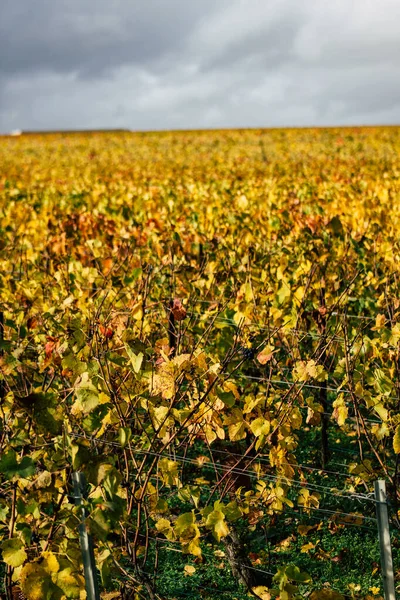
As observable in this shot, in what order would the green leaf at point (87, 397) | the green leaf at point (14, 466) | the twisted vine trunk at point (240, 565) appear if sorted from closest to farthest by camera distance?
1. the green leaf at point (14, 466)
2. the green leaf at point (87, 397)
3. the twisted vine trunk at point (240, 565)

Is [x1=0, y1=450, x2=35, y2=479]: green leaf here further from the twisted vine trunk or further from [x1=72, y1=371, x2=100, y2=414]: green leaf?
the twisted vine trunk

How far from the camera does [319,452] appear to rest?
13.8 ft

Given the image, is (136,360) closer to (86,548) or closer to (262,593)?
(86,548)

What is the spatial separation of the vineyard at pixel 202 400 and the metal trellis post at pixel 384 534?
7 centimetres

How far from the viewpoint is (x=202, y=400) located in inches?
92.6

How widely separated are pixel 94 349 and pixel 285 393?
0.84 metres

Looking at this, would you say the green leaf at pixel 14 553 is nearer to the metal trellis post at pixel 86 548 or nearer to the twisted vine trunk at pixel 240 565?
the metal trellis post at pixel 86 548

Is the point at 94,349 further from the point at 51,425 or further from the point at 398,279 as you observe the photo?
the point at 398,279

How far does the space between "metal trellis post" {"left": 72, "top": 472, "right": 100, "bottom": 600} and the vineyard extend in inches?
0.7

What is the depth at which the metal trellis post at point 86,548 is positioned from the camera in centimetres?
209

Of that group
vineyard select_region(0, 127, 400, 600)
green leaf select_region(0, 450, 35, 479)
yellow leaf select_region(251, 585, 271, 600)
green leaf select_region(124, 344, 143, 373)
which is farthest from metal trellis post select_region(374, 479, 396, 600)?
green leaf select_region(0, 450, 35, 479)

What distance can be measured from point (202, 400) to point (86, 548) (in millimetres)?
627

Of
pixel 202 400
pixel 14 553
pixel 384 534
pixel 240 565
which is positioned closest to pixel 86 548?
pixel 14 553

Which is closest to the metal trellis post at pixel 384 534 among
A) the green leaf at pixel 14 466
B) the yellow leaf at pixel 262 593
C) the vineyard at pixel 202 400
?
the vineyard at pixel 202 400
